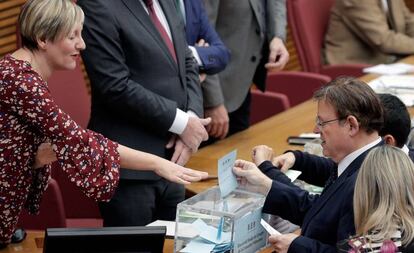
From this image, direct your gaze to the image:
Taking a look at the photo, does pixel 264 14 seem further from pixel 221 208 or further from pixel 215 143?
pixel 221 208

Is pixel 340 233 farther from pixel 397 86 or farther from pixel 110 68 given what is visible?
pixel 397 86

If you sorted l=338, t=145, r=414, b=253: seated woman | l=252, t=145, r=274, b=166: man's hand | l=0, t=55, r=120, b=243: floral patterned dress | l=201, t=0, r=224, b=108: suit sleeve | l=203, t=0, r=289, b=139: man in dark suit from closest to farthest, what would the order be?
l=338, t=145, r=414, b=253: seated woman < l=0, t=55, r=120, b=243: floral patterned dress < l=252, t=145, r=274, b=166: man's hand < l=201, t=0, r=224, b=108: suit sleeve < l=203, t=0, r=289, b=139: man in dark suit

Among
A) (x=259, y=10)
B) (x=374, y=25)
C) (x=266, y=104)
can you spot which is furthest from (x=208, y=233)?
(x=374, y=25)

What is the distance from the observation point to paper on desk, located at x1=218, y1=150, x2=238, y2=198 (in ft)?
11.4

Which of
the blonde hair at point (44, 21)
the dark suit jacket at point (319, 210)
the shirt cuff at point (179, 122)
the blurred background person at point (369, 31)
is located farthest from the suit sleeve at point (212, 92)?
the blurred background person at point (369, 31)

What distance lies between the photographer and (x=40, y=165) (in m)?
3.51

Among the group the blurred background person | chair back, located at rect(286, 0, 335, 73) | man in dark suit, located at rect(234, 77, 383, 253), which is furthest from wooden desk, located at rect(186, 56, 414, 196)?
the blurred background person

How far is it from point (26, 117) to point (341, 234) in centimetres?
109

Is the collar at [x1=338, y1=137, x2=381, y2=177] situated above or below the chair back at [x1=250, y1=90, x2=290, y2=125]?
above

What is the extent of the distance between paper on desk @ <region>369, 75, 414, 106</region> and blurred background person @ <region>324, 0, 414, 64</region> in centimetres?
117

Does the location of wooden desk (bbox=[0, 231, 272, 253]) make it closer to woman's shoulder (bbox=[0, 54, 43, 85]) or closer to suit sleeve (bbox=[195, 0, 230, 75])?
woman's shoulder (bbox=[0, 54, 43, 85])

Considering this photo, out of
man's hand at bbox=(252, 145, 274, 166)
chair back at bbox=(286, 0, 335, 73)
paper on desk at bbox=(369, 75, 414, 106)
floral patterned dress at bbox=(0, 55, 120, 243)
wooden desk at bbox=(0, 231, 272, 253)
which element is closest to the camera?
floral patterned dress at bbox=(0, 55, 120, 243)

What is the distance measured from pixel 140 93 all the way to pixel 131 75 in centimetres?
11

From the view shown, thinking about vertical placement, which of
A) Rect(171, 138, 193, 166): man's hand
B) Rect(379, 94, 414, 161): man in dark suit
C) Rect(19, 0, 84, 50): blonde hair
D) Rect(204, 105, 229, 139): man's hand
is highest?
Rect(19, 0, 84, 50): blonde hair
